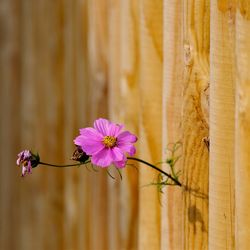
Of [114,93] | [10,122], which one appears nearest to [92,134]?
[114,93]

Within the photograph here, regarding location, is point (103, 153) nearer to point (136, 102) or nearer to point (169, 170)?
point (169, 170)

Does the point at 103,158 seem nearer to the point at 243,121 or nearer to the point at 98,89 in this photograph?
the point at 243,121

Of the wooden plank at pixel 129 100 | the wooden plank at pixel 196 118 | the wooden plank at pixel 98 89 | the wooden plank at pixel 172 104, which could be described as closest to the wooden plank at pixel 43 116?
the wooden plank at pixel 98 89

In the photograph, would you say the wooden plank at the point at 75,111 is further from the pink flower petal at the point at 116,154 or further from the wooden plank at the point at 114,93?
the pink flower petal at the point at 116,154

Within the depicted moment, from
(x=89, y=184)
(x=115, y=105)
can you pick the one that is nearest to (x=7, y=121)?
(x=89, y=184)

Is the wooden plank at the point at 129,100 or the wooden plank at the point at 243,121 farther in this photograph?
the wooden plank at the point at 129,100

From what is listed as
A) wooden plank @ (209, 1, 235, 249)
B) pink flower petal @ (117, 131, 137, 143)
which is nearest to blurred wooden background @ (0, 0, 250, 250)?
wooden plank @ (209, 1, 235, 249)

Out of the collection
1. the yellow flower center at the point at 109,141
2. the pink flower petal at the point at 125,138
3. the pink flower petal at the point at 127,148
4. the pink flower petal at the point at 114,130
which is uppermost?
the pink flower petal at the point at 114,130

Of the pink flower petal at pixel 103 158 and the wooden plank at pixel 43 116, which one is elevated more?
the wooden plank at pixel 43 116
